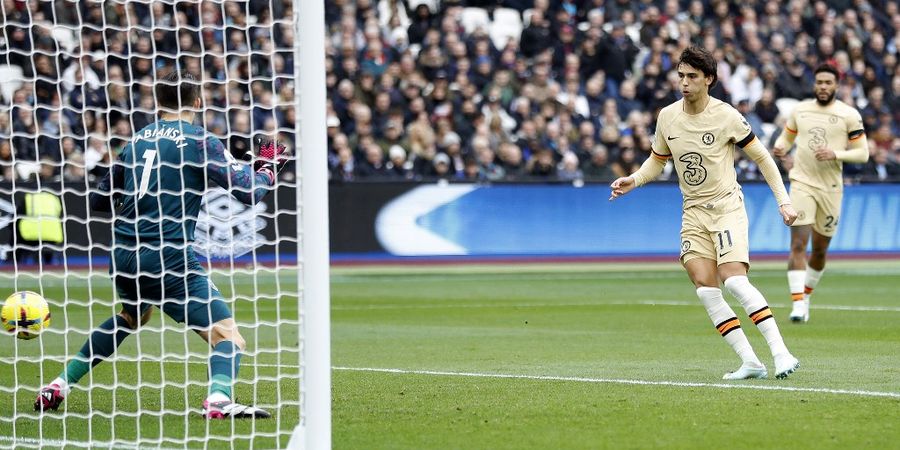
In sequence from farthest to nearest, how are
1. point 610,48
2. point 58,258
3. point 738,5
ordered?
point 738,5 < point 610,48 < point 58,258

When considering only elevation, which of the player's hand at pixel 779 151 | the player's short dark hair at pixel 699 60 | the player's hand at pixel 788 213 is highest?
the player's short dark hair at pixel 699 60

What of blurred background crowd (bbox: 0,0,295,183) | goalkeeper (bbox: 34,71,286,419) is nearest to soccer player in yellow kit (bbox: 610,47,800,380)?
goalkeeper (bbox: 34,71,286,419)

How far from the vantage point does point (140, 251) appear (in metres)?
7.88

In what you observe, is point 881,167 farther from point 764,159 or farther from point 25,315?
point 25,315

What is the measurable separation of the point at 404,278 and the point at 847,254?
7.88 meters

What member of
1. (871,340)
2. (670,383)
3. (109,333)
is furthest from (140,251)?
(871,340)

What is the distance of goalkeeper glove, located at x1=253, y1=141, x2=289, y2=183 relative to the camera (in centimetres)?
741

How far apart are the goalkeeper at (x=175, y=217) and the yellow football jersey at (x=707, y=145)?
119 inches

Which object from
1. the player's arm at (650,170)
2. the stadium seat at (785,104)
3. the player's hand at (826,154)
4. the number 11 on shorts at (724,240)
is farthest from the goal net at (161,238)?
the stadium seat at (785,104)

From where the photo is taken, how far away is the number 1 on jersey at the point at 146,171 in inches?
306

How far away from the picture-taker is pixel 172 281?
7.86 metres

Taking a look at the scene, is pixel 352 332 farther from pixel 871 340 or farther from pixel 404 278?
pixel 404 278

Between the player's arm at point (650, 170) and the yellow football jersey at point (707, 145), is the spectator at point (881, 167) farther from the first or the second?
the yellow football jersey at point (707, 145)

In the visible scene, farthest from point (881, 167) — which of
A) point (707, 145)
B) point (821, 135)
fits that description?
point (707, 145)
